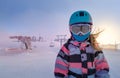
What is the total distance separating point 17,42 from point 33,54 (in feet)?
0.46

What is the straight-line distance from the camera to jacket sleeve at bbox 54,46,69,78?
33.7 inches

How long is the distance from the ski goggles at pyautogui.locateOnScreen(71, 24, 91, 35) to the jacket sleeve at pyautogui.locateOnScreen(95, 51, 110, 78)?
0.31ft

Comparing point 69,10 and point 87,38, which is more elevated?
point 69,10

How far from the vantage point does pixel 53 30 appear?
1528mm

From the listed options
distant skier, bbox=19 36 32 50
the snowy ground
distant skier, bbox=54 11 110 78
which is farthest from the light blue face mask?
distant skier, bbox=19 36 32 50

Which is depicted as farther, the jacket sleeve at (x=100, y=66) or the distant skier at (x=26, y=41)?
the distant skier at (x=26, y=41)

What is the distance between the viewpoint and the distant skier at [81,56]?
2.82ft

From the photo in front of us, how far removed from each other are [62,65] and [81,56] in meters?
0.08

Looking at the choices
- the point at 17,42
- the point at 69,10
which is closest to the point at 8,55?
the point at 17,42

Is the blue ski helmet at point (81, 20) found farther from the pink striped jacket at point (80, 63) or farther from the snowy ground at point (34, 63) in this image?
the snowy ground at point (34, 63)

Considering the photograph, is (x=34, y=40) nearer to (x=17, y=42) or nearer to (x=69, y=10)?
(x=17, y=42)

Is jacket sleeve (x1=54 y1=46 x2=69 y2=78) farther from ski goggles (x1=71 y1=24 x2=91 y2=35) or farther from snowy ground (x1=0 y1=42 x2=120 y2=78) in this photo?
snowy ground (x1=0 y1=42 x2=120 y2=78)

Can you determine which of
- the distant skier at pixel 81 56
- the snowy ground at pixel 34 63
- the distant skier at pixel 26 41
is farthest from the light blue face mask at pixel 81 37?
the distant skier at pixel 26 41

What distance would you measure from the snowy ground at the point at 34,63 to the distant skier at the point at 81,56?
558mm
